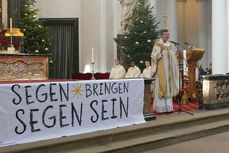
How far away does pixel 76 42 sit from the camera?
52.6ft

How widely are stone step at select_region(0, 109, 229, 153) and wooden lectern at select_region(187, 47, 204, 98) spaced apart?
2.59m

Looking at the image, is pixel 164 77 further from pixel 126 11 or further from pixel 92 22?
pixel 92 22

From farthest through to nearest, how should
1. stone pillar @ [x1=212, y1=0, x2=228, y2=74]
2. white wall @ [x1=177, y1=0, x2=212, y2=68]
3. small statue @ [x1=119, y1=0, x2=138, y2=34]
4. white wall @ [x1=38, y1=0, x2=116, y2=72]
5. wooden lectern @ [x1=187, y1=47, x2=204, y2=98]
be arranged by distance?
1. white wall @ [x1=177, y1=0, x2=212, y2=68]
2. white wall @ [x1=38, y1=0, x2=116, y2=72]
3. small statue @ [x1=119, y1=0, x2=138, y2=34]
4. stone pillar @ [x1=212, y1=0, x2=228, y2=74]
5. wooden lectern @ [x1=187, y1=47, x2=204, y2=98]

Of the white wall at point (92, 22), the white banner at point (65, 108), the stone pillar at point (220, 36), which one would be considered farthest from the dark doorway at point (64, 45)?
the white banner at point (65, 108)

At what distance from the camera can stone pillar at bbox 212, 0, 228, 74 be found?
1135 centimetres

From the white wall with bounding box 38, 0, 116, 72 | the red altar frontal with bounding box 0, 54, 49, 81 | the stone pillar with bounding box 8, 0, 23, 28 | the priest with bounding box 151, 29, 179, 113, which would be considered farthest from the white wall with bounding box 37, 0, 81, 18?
the priest with bounding box 151, 29, 179, 113

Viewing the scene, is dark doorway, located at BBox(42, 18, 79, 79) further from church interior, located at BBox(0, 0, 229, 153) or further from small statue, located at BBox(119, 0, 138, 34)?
small statue, located at BBox(119, 0, 138, 34)

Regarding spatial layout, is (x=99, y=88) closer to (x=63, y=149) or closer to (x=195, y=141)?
(x=63, y=149)

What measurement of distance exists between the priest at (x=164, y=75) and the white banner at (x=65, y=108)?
106 cm

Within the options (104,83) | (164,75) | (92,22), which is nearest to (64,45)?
(92,22)

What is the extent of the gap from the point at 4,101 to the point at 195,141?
3.46 meters

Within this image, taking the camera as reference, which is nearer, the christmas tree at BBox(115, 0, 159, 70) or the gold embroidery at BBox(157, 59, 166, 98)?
the gold embroidery at BBox(157, 59, 166, 98)

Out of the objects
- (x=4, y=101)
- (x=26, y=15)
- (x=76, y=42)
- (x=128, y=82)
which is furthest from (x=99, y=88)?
(x=76, y=42)

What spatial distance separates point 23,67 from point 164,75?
18.3 ft
